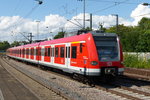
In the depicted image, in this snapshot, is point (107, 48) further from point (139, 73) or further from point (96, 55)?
point (139, 73)

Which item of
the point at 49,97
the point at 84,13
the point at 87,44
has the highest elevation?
the point at 84,13

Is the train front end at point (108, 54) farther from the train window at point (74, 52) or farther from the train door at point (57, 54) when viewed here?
the train door at point (57, 54)

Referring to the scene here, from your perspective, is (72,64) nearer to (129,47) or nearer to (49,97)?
(49,97)

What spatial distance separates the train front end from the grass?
37.9 feet

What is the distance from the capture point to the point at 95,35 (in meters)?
14.9

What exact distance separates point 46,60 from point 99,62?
36.9 ft

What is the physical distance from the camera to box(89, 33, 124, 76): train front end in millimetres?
14270

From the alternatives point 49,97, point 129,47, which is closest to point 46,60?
point 49,97

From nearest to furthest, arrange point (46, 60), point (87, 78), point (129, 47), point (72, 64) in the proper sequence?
point (87, 78)
point (72, 64)
point (46, 60)
point (129, 47)

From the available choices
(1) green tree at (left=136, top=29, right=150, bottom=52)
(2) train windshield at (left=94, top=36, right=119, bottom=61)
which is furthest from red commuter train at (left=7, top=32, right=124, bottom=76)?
(1) green tree at (left=136, top=29, right=150, bottom=52)

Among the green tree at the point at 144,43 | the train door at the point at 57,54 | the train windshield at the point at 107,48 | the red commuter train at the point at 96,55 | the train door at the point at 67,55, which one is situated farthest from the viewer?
the green tree at the point at 144,43

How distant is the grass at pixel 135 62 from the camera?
26089mm

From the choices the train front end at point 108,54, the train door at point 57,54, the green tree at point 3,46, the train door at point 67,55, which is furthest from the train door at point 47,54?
the green tree at point 3,46

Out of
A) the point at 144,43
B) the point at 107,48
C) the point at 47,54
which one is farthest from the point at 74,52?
the point at 144,43
